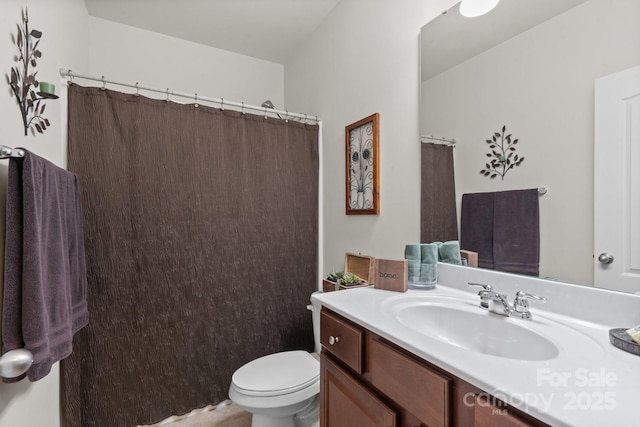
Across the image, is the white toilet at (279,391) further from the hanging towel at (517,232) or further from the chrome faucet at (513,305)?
the hanging towel at (517,232)

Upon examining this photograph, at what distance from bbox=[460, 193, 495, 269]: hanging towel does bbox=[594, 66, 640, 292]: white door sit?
0.31 metres

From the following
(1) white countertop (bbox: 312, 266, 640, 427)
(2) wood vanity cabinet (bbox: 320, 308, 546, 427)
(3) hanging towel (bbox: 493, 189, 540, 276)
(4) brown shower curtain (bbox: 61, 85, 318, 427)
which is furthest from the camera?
(4) brown shower curtain (bbox: 61, 85, 318, 427)

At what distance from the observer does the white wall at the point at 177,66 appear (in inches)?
80.9

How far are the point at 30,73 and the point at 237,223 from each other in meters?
1.12

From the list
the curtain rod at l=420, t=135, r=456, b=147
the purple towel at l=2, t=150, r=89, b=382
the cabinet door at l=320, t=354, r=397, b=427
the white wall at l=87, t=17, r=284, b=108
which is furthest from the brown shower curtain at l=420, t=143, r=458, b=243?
the white wall at l=87, t=17, r=284, b=108

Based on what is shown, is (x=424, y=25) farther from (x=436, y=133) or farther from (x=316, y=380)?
(x=316, y=380)

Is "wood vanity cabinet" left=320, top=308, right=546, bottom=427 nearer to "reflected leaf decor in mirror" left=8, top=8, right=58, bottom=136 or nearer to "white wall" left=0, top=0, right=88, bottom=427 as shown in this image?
"white wall" left=0, top=0, right=88, bottom=427

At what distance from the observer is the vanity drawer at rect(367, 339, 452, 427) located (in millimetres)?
642

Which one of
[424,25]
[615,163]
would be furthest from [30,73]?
[615,163]

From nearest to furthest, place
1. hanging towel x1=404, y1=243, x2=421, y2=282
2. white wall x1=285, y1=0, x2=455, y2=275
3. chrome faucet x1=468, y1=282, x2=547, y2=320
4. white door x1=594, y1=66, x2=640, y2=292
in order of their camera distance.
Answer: white door x1=594, y1=66, x2=640, y2=292 < chrome faucet x1=468, y1=282, x2=547, y2=320 < hanging towel x1=404, y1=243, x2=421, y2=282 < white wall x1=285, y1=0, x2=455, y2=275

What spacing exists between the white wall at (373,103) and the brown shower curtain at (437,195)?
0.12ft

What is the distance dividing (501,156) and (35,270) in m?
1.55

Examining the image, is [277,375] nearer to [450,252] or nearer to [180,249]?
[180,249]

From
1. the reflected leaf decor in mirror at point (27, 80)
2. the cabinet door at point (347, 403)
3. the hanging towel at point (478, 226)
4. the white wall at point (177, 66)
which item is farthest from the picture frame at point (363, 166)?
the reflected leaf decor in mirror at point (27, 80)
